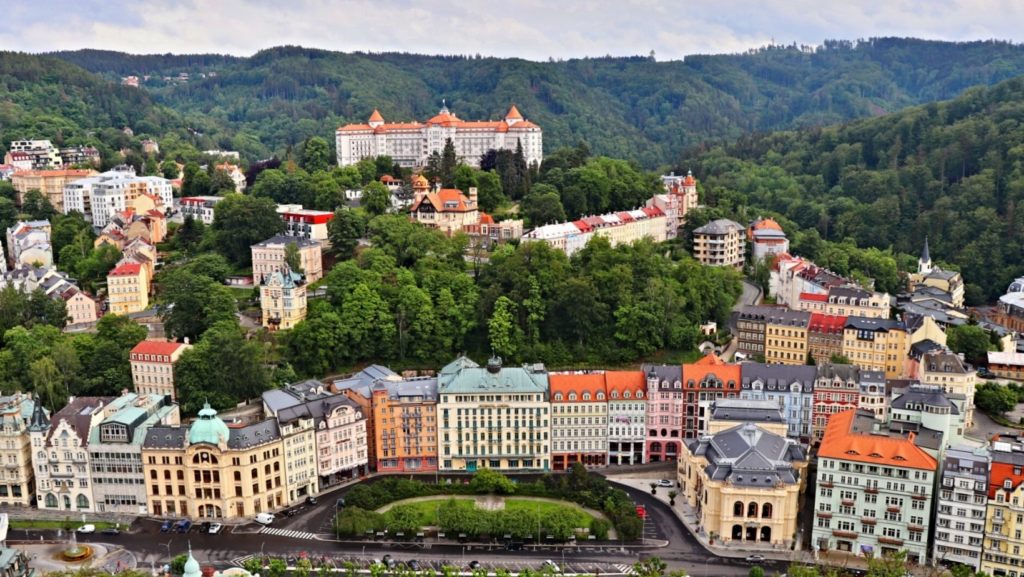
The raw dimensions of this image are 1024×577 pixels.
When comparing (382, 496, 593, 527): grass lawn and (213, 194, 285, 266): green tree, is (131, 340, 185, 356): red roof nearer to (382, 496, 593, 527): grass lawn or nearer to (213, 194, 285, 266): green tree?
(213, 194, 285, 266): green tree

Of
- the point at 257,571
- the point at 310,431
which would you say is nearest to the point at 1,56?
A: the point at 310,431

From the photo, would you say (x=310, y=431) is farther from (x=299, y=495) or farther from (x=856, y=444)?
(x=856, y=444)

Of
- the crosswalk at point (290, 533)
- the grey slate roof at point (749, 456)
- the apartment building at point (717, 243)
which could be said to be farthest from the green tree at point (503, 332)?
the apartment building at point (717, 243)

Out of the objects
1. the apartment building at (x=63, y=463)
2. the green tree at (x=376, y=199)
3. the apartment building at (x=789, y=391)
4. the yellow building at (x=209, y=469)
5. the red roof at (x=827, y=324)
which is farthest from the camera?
the green tree at (x=376, y=199)

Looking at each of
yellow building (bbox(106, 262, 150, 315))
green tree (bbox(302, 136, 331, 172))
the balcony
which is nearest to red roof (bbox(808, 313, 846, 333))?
the balcony

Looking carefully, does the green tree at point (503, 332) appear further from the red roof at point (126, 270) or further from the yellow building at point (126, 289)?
the red roof at point (126, 270)
